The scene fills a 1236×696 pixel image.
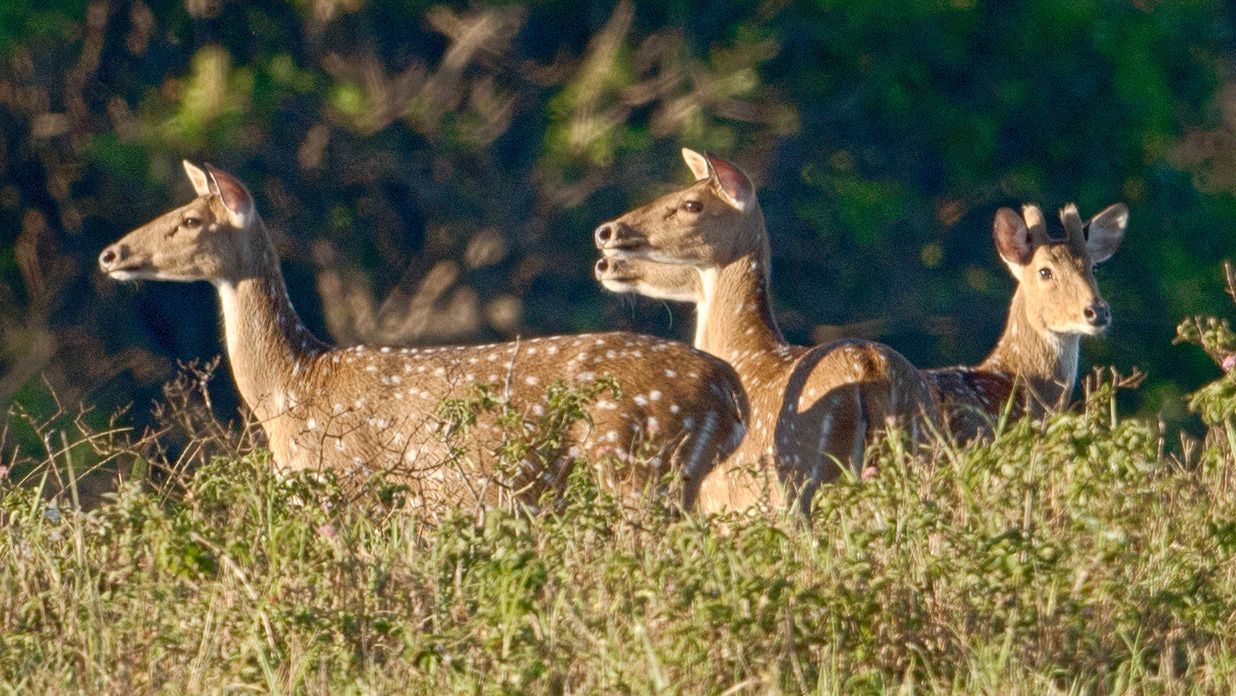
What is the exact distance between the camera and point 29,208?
44.5 feet

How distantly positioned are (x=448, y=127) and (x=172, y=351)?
2.04 meters

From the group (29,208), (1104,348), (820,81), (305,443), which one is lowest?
(1104,348)

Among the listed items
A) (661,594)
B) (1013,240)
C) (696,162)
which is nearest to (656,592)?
(661,594)

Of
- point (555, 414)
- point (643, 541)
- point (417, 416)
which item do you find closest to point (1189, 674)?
point (643, 541)

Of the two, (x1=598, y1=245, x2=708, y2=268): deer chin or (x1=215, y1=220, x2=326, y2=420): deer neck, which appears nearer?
(x1=215, y1=220, x2=326, y2=420): deer neck

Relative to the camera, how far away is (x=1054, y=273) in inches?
393

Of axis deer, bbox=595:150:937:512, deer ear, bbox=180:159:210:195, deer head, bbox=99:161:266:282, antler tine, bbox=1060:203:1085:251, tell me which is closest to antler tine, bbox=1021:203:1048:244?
antler tine, bbox=1060:203:1085:251

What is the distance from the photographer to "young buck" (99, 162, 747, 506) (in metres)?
7.23

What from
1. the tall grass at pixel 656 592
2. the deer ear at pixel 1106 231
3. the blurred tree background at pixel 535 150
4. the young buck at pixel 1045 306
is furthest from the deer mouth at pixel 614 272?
the tall grass at pixel 656 592

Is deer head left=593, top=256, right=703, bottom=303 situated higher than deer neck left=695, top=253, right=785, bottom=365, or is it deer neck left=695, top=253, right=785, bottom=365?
deer neck left=695, top=253, right=785, bottom=365

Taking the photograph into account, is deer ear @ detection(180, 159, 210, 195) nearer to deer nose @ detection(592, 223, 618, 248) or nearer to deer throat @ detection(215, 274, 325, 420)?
deer throat @ detection(215, 274, 325, 420)

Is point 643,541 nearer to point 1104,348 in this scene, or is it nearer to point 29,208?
point 29,208

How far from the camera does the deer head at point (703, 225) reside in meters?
9.75

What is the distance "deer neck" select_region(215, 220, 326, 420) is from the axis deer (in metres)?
1.45
